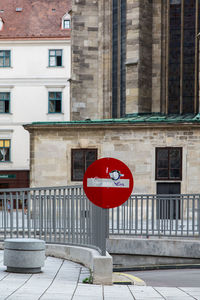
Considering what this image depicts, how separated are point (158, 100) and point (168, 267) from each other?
1489 centimetres

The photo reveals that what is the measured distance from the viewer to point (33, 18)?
4322 cm

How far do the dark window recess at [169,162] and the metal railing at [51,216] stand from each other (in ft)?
40.2

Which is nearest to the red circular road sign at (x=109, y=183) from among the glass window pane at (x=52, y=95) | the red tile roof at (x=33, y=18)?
the glass window pane at (x=52, y=95)

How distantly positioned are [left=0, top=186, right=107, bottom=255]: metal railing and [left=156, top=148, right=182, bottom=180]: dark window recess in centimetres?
1224

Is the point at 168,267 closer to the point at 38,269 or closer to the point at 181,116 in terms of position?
the point at 38,269

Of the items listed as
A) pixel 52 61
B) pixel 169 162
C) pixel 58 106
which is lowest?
pixel 169 162

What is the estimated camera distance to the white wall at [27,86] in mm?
41688

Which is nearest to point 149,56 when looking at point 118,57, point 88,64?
point 118,57

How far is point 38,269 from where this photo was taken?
395 inches

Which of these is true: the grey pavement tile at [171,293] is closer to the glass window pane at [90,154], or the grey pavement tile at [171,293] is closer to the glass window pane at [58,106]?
the glass window pane at [90,154]

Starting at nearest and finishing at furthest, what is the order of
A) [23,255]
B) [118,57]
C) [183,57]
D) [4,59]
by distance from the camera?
[23,255] → [183,57] → [118,57] → [4,59]

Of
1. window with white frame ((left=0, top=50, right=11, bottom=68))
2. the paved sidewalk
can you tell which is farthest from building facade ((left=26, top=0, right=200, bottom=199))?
the paved sidewalk

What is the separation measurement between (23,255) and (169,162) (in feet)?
50.6

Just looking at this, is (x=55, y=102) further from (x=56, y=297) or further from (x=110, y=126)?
(x=56, y=297)
